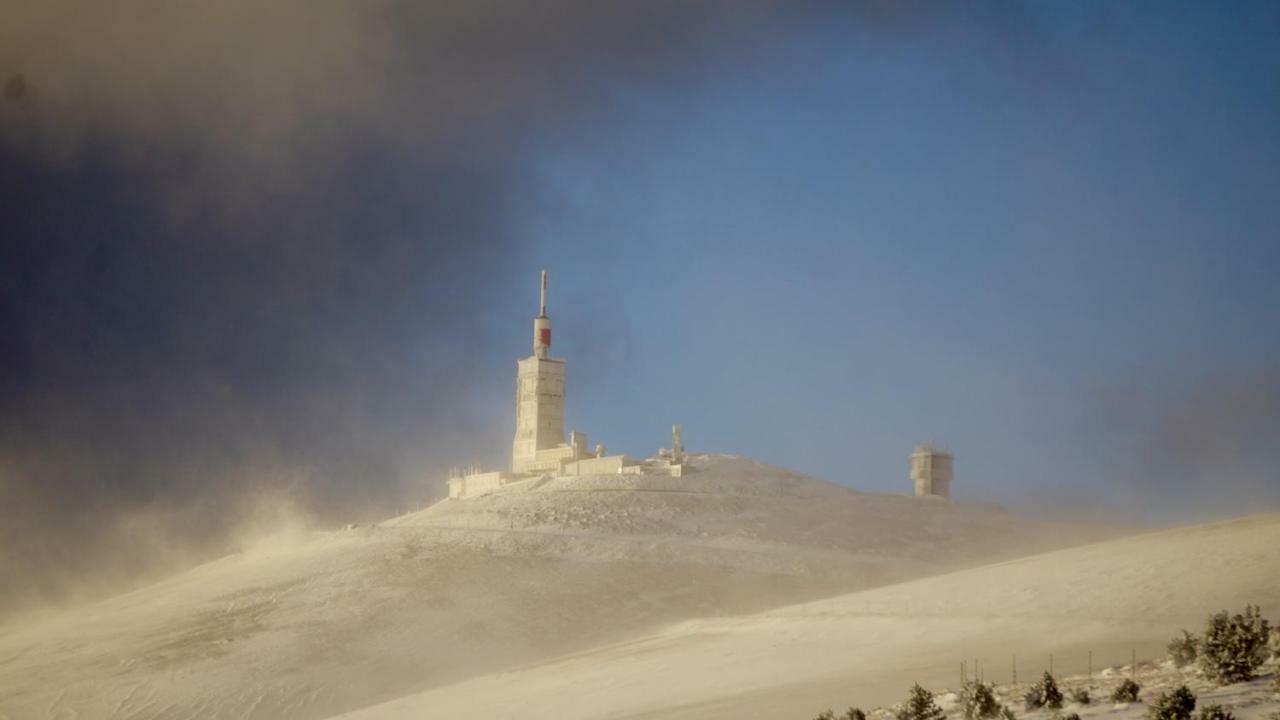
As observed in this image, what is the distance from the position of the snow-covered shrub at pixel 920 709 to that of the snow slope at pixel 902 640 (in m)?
4.34

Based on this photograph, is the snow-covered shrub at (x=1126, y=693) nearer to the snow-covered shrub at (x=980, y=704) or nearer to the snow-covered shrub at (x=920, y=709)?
the snow-covered shrub at (x=980, y=704)

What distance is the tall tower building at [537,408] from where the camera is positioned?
308 ft

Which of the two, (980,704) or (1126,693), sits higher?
(1126,693)

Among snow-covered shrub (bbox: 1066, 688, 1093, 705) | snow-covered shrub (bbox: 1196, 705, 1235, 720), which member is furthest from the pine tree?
snow-covered shrub (bbox: 1196, 705, 1235, 720)

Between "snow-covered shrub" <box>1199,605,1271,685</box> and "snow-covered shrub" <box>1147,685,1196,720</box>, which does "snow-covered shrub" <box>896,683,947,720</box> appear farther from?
"snow-covered shrub" <box>1199,605,1271,685</box>

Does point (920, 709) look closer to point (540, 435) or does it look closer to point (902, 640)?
point (902, 640)

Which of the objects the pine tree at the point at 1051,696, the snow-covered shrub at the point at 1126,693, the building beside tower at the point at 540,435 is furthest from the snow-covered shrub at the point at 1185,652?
the building beside tower at the point at 540,435

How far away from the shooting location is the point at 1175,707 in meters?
21.0

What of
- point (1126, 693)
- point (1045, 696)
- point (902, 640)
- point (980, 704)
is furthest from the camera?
point (902, 640)

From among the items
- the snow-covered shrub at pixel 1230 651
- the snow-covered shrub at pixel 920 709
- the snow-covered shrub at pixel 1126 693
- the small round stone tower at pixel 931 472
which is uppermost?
the small round stone tower at pixel 931 472

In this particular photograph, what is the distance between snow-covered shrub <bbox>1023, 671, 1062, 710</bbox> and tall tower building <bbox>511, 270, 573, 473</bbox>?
68.9 meters

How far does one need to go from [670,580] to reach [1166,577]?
950 inches

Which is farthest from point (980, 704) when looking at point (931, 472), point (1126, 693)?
point (931, 472)

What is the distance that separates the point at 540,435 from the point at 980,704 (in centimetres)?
7080
